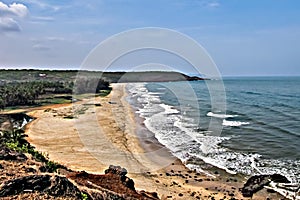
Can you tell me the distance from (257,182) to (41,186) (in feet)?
44.3

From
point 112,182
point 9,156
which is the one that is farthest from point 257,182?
point 9,156

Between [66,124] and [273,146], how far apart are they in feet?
73.8

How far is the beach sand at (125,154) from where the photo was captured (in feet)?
58.1

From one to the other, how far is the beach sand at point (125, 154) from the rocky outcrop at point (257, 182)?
340mm

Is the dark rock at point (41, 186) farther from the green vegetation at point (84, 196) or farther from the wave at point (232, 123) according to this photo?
the wave at point (232, 123)

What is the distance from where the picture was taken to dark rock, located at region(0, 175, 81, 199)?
8.18m

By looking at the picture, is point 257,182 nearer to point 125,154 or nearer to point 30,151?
point 125,154

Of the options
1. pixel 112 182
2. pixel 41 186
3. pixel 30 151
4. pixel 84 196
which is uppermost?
pixel 41 186

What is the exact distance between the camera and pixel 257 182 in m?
18.1

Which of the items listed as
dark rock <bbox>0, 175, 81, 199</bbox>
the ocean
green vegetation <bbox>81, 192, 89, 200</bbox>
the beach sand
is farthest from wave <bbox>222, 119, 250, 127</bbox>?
dark rock <bbox>0, 175, 81, 199</bbox>

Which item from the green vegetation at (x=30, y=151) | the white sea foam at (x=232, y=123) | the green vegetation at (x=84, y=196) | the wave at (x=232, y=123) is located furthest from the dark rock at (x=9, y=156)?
the white sea foam at (x=232, y=123)

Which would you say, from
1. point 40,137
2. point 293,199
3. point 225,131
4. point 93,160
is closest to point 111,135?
point 40,137

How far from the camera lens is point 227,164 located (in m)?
21.8

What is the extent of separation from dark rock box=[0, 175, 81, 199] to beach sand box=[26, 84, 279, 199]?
8532mm
